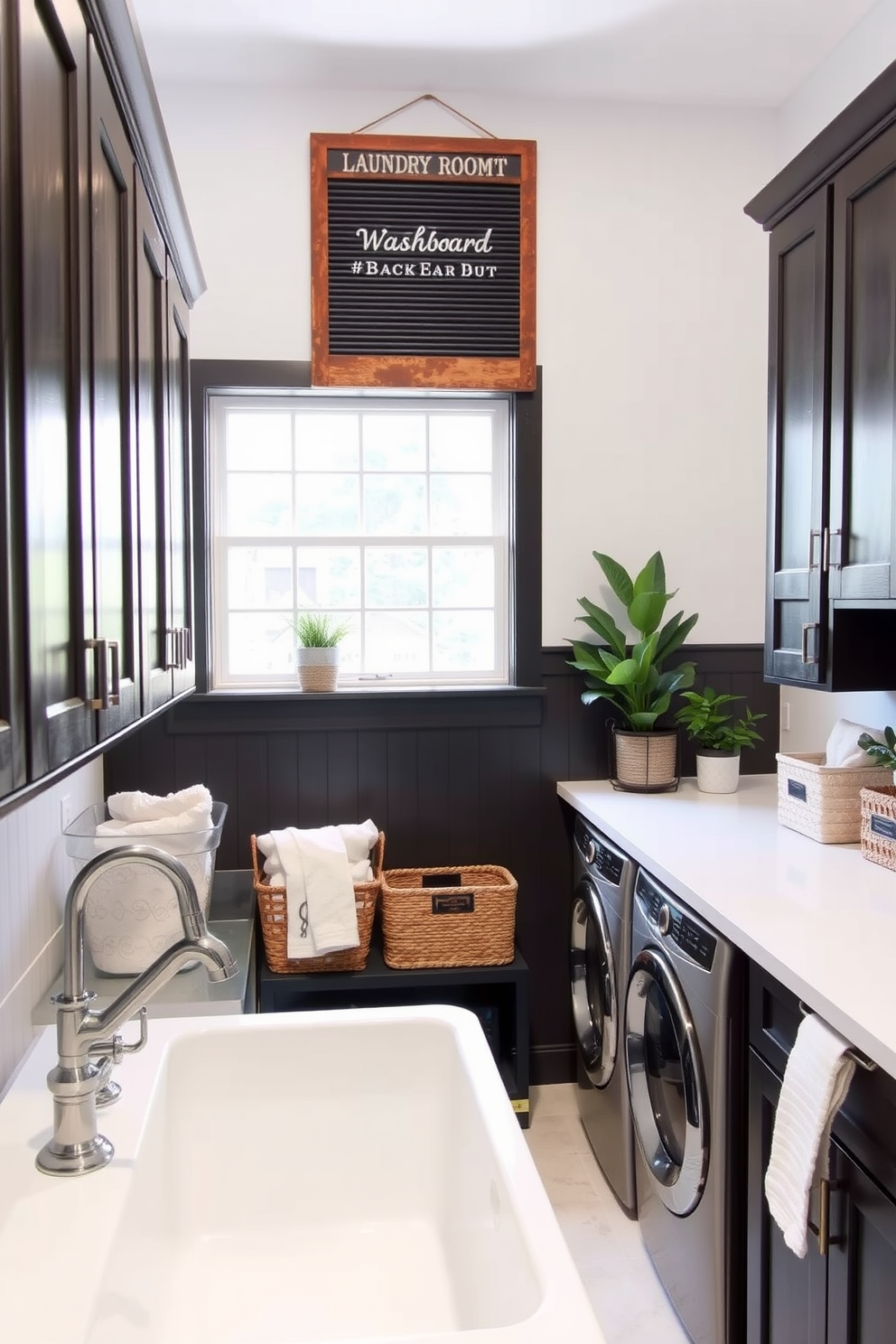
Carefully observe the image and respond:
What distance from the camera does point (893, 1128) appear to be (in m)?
1.34

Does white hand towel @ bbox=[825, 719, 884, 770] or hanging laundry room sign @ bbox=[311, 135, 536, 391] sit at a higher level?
hanging laundry room sign @ bbox=[311, 135, 536, 391]

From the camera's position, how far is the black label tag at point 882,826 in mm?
2119

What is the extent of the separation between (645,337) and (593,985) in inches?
79.6

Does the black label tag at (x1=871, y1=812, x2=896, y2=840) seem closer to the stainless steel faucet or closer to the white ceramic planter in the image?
the white ceramic planter

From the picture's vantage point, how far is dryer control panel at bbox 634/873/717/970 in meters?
1.93

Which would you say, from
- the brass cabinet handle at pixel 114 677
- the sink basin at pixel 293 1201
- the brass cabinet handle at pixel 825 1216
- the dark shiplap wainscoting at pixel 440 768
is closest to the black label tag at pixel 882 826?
the brass cabinet handle at pixel 825 1216

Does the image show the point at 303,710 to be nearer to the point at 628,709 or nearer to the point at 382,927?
the point at 382,927

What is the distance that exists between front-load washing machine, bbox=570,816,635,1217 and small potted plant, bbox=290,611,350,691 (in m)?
0.88

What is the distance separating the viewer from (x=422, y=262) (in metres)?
3.15

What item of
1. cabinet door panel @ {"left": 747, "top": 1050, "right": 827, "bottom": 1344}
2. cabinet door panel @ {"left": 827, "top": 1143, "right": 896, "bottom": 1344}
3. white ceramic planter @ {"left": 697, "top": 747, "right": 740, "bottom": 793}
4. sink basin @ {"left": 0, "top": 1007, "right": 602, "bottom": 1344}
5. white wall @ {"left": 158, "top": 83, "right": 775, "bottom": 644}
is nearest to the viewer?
sink basin @ {"left": 0, "top": 1007, "right": 602, "bottom": 1344}

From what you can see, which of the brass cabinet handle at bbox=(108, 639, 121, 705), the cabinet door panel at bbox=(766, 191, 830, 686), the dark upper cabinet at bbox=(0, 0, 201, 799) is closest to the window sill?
the cabinet door panel at bbox=(766, 191, 830, 686)

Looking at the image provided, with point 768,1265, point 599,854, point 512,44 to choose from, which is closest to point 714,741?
point 599,854

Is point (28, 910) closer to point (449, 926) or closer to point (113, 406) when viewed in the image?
point (113, 406)

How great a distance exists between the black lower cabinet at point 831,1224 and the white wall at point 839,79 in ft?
8.01
